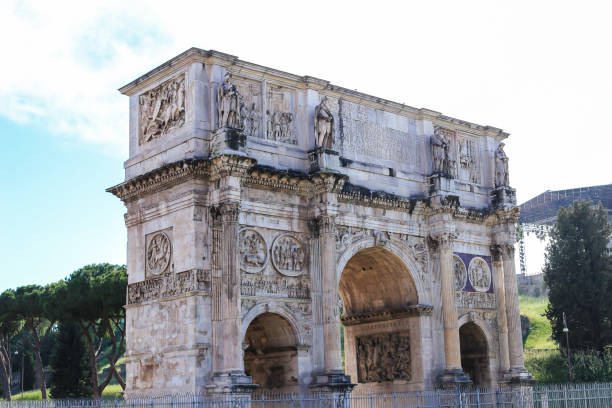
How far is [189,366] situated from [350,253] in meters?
6.16

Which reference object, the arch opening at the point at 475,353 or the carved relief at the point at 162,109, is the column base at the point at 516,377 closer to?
the arch opening at the point at 475,353

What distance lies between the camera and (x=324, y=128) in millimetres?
22844

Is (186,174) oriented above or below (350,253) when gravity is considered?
above

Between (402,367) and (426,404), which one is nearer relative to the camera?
(426,404)

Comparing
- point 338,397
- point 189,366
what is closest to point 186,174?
point 189,366

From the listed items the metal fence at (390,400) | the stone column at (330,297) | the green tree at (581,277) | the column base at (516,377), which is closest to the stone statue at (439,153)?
the stone column at (330,297)

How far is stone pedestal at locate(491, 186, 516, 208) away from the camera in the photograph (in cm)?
2764

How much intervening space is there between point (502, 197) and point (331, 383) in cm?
1042

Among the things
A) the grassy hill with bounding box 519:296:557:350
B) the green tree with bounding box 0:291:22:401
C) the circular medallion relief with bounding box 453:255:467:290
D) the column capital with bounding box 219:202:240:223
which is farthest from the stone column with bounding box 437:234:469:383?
the green tree with bounding box 0:291:22:401

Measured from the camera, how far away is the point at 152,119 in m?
22.7

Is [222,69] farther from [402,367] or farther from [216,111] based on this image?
[402,367]

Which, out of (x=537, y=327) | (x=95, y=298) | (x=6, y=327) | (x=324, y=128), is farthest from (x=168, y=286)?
(x=537, y=327)

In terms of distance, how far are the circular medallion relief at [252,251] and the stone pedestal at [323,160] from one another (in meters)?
2.62

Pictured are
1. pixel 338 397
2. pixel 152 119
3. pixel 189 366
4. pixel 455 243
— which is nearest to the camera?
pixel 189 366
